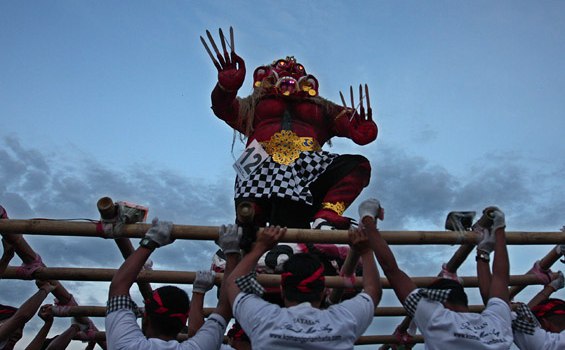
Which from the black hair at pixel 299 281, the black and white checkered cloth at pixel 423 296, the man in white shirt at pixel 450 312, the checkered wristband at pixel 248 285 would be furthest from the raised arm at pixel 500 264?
the checkered wristband at pixel 248 285

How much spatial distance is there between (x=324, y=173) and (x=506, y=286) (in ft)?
8.89

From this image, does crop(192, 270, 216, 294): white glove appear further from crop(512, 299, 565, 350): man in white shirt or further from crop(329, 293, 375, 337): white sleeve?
crop(512, 299, 565, 350): man in white shirt

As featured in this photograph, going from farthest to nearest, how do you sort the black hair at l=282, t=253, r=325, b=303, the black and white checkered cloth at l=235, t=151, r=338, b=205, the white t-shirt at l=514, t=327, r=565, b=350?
the black and white checkered cloth at l=235, t=151, r=338, b=205 < the white t-shirt at l=514, t=327, r=565, b=350 < the black hair at l=282, t=253, r=325, b=303

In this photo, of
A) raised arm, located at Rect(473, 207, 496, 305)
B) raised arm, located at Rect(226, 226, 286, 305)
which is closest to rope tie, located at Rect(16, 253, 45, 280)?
raised arm, located at Rect(226, 226, 286, 305)

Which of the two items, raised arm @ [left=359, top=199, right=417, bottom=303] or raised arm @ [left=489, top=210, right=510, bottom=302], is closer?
raised arm @ [left=359, top=199, right=417, bottom=303]

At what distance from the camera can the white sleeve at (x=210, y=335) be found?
2.95 meters

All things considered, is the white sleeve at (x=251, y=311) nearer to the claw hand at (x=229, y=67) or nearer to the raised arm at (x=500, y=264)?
the raised arm at (x=500, y=264)

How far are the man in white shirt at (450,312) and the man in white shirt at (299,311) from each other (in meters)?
0.15

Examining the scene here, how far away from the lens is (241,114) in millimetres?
Result: 6121

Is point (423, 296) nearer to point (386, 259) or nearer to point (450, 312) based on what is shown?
point (450, 312)

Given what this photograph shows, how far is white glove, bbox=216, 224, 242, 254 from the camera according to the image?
136 inches

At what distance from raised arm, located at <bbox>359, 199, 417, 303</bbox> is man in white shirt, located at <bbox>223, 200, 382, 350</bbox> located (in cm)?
9

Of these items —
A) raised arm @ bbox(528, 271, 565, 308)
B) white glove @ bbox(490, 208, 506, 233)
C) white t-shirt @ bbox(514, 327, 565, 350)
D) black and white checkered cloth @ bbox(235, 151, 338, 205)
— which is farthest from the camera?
black and white checkered cloth @ bbox(235, 151, 338, 205)

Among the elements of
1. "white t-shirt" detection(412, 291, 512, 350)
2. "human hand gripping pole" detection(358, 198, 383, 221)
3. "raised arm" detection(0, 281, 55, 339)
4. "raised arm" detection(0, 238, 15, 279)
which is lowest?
"raised arm" detection(0, 281, 55, 339)
